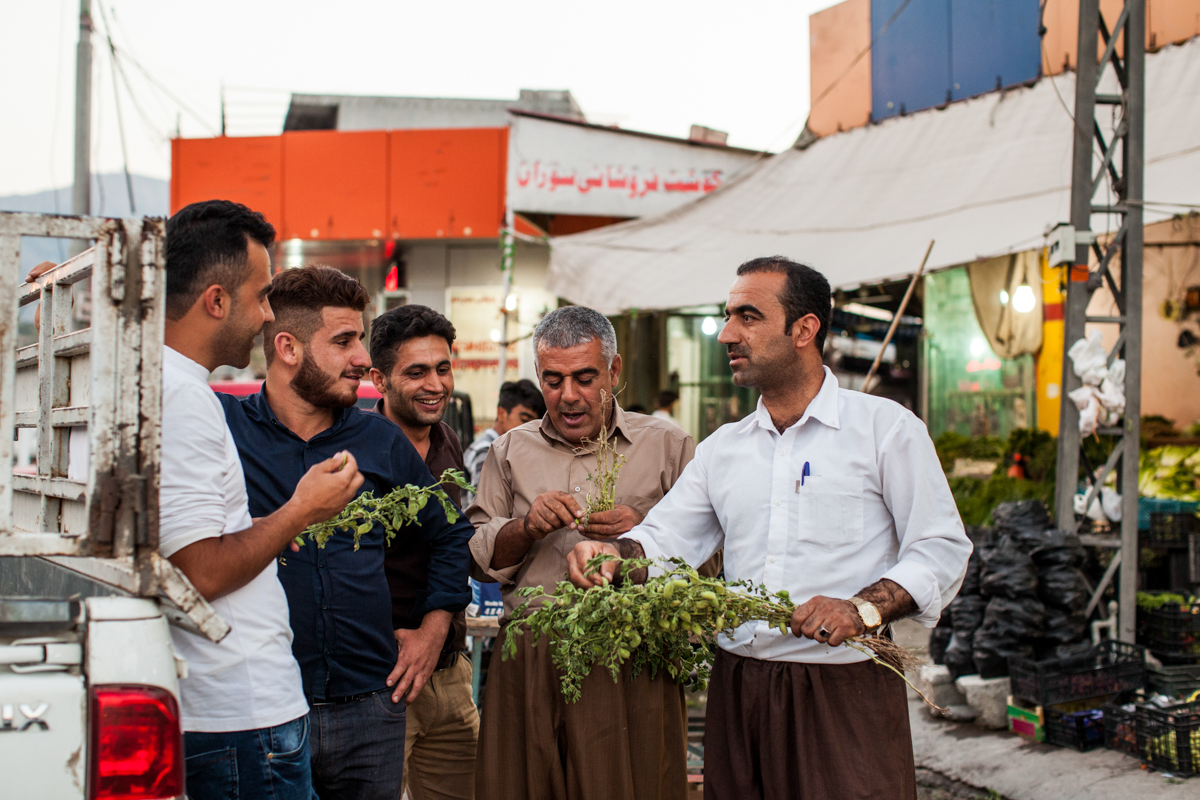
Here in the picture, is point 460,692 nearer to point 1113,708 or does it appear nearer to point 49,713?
point 49,713

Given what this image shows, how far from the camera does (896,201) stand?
8.59 m

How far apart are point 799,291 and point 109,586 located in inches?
74.1

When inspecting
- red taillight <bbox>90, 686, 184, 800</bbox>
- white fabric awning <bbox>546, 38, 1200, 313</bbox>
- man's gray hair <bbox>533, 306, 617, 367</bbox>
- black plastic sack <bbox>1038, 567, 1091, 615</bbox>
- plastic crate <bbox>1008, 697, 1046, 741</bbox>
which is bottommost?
plastic crate <bbox>1008, 697, 1046, 741</bbox>

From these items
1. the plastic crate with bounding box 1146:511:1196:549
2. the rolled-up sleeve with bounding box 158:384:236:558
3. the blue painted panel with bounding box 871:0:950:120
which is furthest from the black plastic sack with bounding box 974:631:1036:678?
the blue painted panel with bounding box 871:0:950:120

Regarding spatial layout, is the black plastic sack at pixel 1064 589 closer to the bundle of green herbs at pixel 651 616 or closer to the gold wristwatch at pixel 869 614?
the bundle of green herbs at pixel 651 616

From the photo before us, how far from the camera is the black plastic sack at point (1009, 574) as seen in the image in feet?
18.6

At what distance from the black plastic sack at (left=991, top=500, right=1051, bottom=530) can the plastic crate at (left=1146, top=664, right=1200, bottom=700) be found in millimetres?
1073

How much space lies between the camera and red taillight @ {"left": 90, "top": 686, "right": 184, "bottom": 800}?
1.46 metres

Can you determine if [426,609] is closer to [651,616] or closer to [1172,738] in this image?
[651,616]

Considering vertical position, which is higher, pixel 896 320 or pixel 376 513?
pixel 896 320

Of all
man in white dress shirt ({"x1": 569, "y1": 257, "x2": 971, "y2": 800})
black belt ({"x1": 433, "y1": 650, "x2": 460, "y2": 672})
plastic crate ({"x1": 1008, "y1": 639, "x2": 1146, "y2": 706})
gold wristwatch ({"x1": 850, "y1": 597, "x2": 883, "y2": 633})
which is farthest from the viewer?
plastic crate ({"x1": 1008, "y1": 639, "x2": 1146, "y2": 706})

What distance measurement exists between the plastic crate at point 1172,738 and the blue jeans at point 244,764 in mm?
4623

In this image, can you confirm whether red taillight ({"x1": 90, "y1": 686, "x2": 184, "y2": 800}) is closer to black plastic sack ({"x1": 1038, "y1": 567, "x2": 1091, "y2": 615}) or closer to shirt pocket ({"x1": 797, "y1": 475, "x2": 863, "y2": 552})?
shirt pocket ({"x1": 797, "y1": 475, "x2": 863, "y2": 552})

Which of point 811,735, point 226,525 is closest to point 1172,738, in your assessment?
point 811,735
